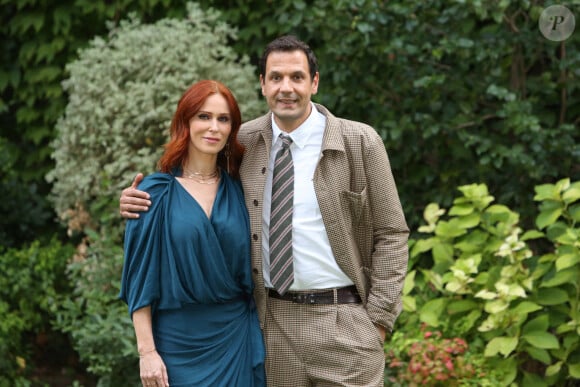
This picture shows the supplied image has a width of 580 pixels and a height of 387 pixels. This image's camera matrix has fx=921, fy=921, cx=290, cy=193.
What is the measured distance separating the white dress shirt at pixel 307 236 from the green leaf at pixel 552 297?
4.85 feet

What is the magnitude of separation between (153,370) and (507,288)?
189 cm

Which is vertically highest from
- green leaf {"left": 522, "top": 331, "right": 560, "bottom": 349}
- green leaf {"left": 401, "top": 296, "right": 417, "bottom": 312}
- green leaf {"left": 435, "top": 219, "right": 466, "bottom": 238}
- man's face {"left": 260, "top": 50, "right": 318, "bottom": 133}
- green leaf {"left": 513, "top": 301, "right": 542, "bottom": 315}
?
man's face {"left": 260, "top": 50, "right": 318, "bottom": 133}

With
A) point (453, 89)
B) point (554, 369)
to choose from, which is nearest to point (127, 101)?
point (453, 89)

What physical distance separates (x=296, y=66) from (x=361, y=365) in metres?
1.03

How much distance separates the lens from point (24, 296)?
18.6 ft

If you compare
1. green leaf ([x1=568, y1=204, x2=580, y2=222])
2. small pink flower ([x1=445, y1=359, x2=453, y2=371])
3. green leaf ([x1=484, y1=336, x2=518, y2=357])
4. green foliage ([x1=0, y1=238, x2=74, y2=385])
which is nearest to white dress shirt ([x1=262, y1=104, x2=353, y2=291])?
small pink flower ([x1=445, y1=359, x2=453, y2=371])

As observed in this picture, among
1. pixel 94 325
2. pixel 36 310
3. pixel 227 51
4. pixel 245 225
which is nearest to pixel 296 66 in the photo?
pixel 245 225

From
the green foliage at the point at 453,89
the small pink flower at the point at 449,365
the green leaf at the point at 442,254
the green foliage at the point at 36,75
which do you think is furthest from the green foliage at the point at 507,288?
the green foliage at the point at 36,75

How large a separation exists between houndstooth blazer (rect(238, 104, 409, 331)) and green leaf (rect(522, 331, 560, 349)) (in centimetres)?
119

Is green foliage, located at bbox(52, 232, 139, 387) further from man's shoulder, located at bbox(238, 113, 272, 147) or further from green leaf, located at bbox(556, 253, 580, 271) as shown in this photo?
green leaf, located at bbox(556, 253, 580, 271)

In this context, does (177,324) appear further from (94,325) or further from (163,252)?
(94,325)

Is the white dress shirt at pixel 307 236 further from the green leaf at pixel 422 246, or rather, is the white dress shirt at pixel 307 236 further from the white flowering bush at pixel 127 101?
the white flowering bush at pixel 127 101

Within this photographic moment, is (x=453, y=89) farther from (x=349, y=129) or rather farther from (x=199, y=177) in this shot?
(x=199, y=177)

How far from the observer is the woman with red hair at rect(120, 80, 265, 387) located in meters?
2.96
